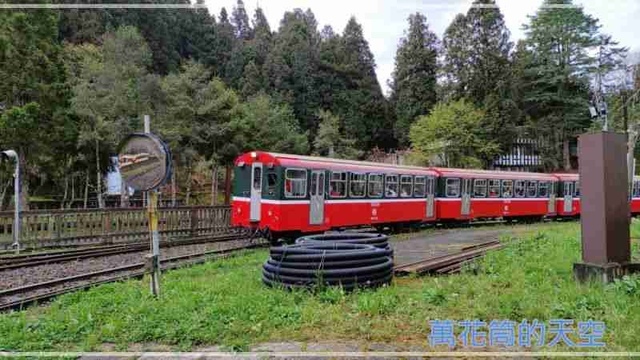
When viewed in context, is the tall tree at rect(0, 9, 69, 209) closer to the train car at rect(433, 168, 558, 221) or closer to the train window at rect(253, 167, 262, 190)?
the train window at rect(253, 167, 262, 190)

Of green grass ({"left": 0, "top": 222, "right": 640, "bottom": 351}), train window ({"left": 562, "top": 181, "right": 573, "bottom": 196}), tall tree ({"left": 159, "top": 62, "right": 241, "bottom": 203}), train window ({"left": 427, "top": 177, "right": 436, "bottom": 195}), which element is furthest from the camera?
train window ({"left": 562, "top": 181, "right": 573, "bottom": 196})

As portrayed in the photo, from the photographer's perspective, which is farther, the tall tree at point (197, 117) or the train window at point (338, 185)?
the tall tree at point (197, 117)

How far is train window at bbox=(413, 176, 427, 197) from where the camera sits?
55.3 ft

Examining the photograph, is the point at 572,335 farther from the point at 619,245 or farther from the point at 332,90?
the point at 332,90

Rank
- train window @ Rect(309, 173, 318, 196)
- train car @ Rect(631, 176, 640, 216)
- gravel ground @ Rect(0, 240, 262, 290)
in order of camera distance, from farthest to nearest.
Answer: train car @ Rect(631, 176, 640, 216), train window @ Rect(309, 173, 318, 196), gravel ground @ Rect(0, 240, 262, 290)

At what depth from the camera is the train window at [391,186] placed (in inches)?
603

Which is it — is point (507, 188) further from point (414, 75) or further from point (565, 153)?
point (414, 75)

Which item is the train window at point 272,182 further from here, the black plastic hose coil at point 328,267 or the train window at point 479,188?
the train window at point 479,188

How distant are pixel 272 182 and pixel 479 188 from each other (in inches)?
440

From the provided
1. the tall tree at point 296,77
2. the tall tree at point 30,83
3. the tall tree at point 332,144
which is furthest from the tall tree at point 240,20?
the tall tree at point 30,83

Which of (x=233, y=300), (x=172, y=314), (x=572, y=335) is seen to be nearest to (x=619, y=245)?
(x=572, y=335)

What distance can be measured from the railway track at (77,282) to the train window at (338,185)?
345 centimetres

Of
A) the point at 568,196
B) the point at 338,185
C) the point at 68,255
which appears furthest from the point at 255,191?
the point at 568,196

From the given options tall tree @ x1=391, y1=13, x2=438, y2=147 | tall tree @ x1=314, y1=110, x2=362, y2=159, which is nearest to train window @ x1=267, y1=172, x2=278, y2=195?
tall tree @ x1=314, y1=110, x2=362, y2=159
